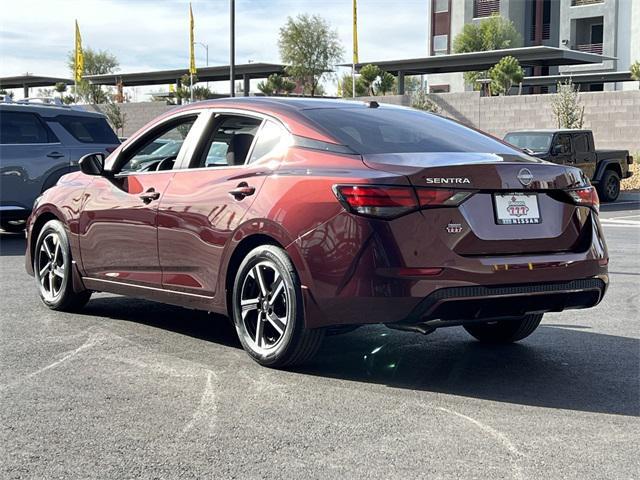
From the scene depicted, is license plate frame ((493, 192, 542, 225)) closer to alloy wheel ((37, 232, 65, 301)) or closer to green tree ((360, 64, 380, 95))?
alloy wheel ((37, 232, 65, 301))

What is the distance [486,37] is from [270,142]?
186 feet

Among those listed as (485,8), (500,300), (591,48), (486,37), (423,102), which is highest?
(485,8)

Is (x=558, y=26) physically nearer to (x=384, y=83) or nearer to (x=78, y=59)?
(x=384, y=83)

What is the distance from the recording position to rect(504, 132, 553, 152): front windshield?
73.4 feet

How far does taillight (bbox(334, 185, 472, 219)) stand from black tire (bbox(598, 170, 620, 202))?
63.8ft

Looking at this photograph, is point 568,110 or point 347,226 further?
point 568,110

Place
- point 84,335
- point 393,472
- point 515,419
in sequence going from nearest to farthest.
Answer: point 393,472 < point 515,419 < point 84,335

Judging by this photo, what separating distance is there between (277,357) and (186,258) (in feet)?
3.52

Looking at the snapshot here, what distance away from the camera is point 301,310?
5.56m

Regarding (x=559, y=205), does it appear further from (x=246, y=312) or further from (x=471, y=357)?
(x=246, y=312)

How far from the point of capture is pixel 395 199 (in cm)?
521

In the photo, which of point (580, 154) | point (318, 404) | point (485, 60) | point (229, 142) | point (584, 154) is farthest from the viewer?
point (485, 60)

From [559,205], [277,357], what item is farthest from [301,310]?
[559,205]

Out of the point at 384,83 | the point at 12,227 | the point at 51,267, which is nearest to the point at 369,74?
the point at 384,83
